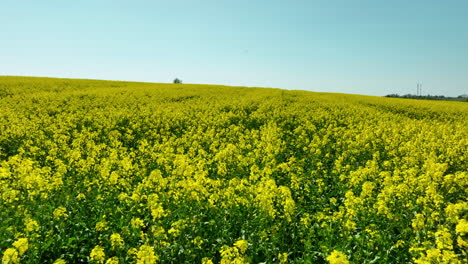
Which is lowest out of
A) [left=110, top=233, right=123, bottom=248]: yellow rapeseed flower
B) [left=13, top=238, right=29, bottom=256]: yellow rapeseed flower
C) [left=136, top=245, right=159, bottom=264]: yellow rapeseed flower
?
[left=110, top=233, right=123, bottom=248]: yellow rapeseed flower

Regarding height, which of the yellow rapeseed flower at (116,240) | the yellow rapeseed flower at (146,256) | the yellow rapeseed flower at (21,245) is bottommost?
the yellow rapeseed flower at (116,240)

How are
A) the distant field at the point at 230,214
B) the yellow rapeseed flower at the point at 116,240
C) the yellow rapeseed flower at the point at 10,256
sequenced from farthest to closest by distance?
the distant field at the point at 230,214, the yellow rapeseed flower at the point at 116,240, the yellow rapeseed flower at the point at 10,256

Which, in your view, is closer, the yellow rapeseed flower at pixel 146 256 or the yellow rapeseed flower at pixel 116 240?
the yellow rapeseed flower at pixel 146 256

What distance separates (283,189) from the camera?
5539 millimetres

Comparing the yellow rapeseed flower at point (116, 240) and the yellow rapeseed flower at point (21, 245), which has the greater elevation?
the yellow rapeseed flower at point (21, 245)

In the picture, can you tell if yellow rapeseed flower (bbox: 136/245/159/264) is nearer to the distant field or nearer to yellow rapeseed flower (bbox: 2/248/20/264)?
the distant field

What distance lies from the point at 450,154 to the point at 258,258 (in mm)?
8505

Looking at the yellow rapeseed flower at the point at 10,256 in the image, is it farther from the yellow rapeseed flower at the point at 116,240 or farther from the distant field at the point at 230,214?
the yellow rapeseed flower at the point at 116,240

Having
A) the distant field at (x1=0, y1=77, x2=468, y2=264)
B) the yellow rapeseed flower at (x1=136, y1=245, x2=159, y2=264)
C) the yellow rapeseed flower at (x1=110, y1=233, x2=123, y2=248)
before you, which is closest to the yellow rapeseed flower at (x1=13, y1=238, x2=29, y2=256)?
the distant field at (x1=0, y1=77, x2=468, y2=264)

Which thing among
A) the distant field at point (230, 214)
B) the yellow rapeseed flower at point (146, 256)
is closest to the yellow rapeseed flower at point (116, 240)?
the distant field at point (230, 214)

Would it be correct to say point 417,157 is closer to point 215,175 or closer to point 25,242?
point 215,175

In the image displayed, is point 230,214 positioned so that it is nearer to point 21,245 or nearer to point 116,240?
point 116,240

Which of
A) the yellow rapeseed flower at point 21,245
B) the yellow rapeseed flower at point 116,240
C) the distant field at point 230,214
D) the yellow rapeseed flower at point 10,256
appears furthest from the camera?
the distant field at point 230,214

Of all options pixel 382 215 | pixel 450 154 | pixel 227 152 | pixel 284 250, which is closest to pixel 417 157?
pixel 450 154
